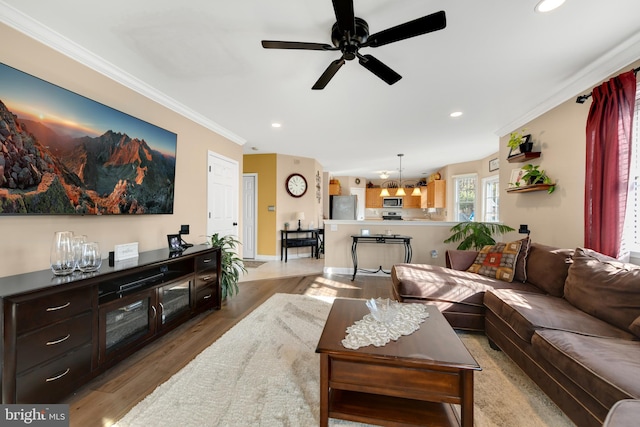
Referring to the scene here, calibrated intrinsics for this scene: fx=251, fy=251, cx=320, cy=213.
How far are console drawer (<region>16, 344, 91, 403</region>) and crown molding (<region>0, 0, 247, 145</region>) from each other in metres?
2.23

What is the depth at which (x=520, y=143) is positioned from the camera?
3248 mm

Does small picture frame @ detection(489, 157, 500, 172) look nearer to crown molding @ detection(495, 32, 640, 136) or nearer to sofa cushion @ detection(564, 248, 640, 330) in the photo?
crown molding @ detection(495, 32, 640, 136)

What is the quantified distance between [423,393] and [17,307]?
6.94 feet

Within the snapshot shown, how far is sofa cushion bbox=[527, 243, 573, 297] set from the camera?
7.15 feet

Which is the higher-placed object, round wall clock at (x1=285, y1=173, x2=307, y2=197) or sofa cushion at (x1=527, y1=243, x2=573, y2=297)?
round wall clock at (x1=285, y1=173, x2=307, y2=197)

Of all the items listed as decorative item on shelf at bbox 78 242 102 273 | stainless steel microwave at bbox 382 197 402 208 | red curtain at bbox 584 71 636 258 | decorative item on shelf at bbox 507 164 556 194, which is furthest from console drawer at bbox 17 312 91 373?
stainless steel microwave at bbox 382 197 402 208

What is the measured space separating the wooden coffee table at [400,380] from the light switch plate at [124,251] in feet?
6.26

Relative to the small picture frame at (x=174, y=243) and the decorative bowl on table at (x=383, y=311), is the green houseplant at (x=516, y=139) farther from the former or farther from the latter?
the small picture frame at (x=174, y=243)

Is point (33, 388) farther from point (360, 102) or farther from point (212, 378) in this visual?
point (360, 102)

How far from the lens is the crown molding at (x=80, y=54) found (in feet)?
5.56

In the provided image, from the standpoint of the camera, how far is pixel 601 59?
7.13 feet

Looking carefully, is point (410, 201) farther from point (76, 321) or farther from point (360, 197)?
point (76, 321)

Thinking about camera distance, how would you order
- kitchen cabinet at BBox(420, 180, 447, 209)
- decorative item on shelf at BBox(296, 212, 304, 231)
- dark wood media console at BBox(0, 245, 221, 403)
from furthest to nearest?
kitchen cabinet at BBox(420, 180, 447, 209) → decorative item on shelf at BBox(296, 212, 304, 231) → dark wood media console at BBox(0, 245, 221, 403)

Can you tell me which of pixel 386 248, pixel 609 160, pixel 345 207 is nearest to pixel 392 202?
pixel 345 207
